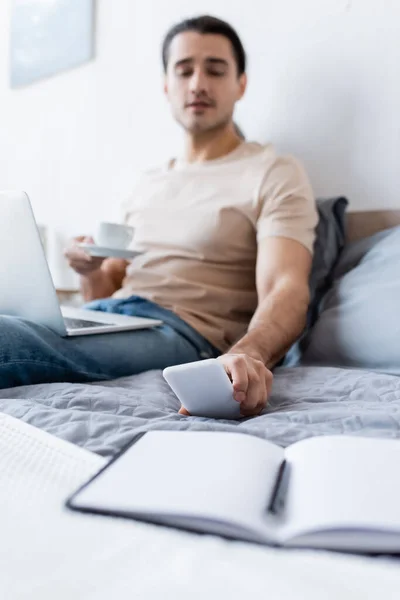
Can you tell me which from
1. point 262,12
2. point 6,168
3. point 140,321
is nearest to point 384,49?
point 262,12

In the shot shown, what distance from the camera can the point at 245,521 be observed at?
0.36 m

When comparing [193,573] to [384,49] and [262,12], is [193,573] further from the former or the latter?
[262,12]

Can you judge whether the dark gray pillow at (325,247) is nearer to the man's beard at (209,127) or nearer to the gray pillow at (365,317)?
the gray pillow at (365,317)

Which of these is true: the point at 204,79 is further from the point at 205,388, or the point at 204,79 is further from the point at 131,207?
the point at 205,388

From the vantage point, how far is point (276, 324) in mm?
1038

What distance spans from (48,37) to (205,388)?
1.95 meters

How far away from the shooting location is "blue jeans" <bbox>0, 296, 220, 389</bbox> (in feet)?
2.81

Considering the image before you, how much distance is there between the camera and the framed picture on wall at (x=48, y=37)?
2082mm

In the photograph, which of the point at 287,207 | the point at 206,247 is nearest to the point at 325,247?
the point at 287,207

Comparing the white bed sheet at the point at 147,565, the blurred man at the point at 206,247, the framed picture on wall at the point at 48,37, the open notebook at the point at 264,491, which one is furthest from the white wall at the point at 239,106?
the white bed sheet at the point at 147,565

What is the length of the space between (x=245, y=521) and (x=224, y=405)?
34cm

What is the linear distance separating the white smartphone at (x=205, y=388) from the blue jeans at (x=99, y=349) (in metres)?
0.28

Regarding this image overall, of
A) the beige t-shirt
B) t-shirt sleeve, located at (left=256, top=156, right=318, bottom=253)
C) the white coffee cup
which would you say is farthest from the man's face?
the white coffee cup

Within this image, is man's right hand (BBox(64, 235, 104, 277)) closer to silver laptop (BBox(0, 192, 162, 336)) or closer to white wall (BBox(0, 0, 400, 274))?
silver laptop (BBox(0, 192, 162, 336))
